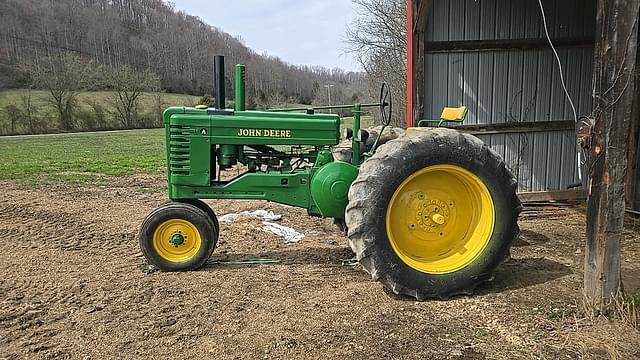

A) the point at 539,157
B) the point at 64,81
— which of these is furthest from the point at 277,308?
the point at 64,81

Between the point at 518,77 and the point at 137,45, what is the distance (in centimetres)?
8173

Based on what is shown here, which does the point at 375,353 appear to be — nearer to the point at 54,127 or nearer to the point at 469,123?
the point at 469,123

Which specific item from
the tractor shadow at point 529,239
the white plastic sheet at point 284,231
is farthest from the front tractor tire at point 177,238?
the tractor shadow at point 529,239

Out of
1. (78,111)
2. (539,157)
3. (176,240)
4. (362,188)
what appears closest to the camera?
(362,188)

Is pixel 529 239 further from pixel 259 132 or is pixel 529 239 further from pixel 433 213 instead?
pixel 259 132

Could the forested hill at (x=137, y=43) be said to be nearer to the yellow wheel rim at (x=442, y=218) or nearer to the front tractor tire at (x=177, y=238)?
the front tractor tire at (x=177, y=238)

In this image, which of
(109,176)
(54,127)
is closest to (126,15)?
(54,127)

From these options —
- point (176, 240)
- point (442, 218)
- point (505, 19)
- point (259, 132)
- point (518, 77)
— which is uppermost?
point (505, 19)

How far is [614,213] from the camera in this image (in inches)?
145

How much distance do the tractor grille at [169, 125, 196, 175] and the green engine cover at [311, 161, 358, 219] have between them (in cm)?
126

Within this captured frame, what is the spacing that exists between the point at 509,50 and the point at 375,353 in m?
5.86

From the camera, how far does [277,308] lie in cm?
413

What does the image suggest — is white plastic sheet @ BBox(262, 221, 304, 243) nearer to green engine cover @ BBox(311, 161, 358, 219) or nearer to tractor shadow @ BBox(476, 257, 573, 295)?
green engine cover @ BBox(311, 161, 358, 219)

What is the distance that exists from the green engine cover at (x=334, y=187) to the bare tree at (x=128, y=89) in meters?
47.1
